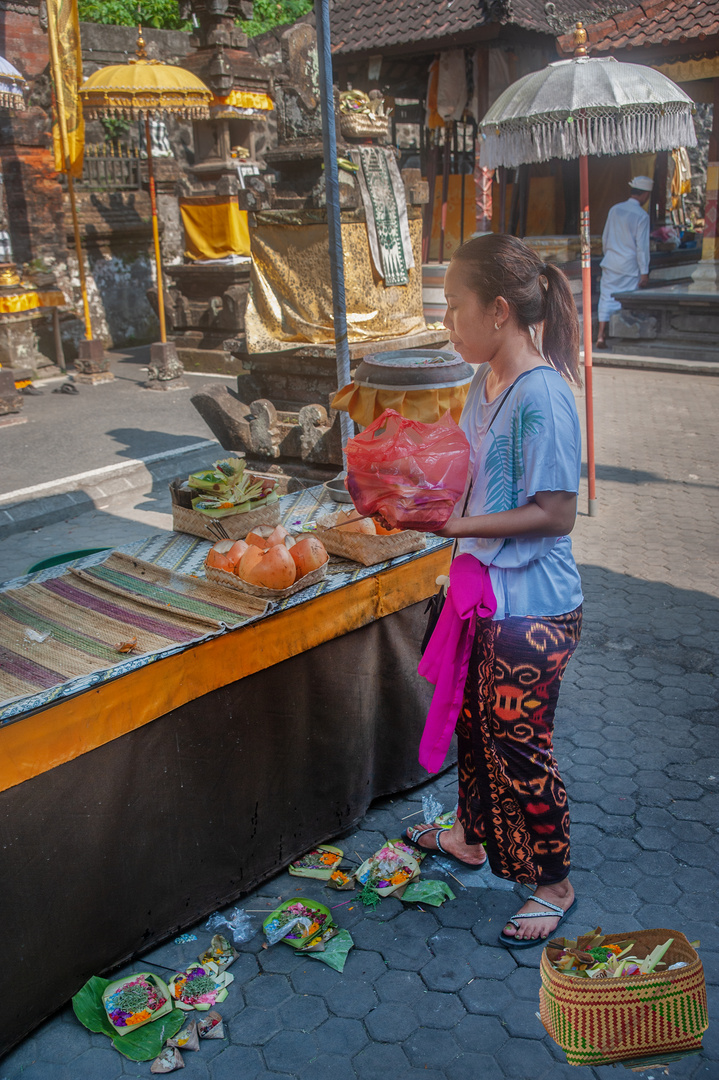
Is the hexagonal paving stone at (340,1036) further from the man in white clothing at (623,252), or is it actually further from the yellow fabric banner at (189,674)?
the man in white clothing at (623,252)

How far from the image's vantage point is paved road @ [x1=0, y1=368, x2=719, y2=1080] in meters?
2.05

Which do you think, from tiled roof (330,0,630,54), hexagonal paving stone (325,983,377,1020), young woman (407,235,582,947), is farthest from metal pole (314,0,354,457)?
tiled roof (330,0,630,54)

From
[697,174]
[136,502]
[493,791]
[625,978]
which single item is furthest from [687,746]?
[697,174]

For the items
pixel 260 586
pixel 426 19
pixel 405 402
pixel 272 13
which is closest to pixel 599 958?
pixel 260 586

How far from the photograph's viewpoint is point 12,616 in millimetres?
2439

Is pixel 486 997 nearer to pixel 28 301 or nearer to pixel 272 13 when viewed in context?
pixel 28 301

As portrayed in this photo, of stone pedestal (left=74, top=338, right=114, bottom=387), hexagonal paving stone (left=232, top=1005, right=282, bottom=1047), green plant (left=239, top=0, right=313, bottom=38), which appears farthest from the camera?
green plant (left=239, top=0, right=313, bottom=38)

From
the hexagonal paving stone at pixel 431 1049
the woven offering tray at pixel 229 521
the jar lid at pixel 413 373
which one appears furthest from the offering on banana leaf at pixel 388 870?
the jar lid at pixel 413 373

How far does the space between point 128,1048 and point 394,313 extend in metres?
5.25

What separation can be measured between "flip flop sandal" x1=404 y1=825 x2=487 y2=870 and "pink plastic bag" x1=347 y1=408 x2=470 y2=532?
1.20m

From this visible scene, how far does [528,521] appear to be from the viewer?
2.01 m

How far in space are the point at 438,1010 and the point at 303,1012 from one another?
1.13 ft

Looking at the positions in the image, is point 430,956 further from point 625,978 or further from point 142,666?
point 142,666

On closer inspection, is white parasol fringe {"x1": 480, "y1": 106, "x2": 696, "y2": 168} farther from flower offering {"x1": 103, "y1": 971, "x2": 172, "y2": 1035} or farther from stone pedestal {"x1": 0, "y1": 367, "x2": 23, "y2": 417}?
→ stone pedestal {"x1": 0, "y1": 367, "x2": 23, "y2": 417}
